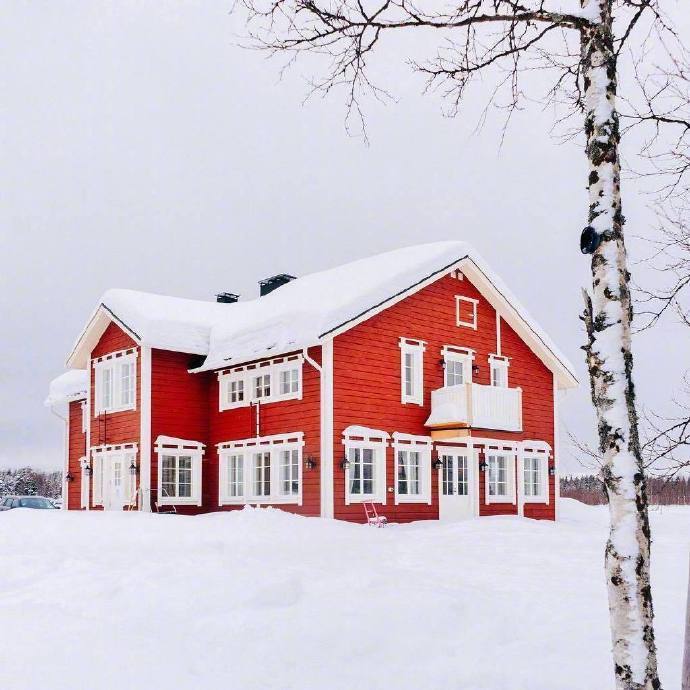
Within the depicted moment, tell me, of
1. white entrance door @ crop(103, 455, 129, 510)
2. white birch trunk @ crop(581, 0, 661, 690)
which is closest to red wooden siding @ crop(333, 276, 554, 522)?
white entrance door @ crop(103, 455, 129, 510)

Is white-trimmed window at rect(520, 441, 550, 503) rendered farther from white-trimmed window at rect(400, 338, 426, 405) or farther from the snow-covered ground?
the snow-covered ground

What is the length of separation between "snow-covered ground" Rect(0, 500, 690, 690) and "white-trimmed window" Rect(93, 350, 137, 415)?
26.1 feet

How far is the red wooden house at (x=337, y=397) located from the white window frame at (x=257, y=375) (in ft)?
0.16

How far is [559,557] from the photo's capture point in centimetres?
1409

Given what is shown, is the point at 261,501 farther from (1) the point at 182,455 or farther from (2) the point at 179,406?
(2) the point at 179,406

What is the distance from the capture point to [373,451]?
20.6 m

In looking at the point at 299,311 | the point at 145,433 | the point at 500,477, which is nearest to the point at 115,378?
the point at 145,433

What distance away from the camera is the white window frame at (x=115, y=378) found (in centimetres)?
2289

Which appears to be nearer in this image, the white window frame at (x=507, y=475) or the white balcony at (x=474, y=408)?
the white balcony at (x=474, y=408)

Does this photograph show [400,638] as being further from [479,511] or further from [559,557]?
[479,511]

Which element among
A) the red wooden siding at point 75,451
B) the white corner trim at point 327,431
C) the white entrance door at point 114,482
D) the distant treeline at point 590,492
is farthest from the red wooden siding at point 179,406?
the distant treeline at point 590,492

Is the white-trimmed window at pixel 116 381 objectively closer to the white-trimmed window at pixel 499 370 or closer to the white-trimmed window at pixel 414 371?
the white-trimmed window at pixel 414 371

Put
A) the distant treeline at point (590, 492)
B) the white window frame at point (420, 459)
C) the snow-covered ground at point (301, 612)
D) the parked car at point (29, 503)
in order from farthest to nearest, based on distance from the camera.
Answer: the distant treeline at point (590, 492) → the parked car at point (29, 503) → the white window frame at point (420, 459) → the snow-covered ground at point (301, 612)

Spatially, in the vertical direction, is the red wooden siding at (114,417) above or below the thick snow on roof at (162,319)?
below
